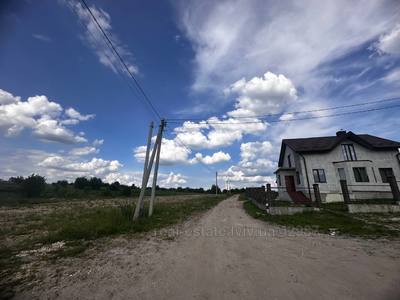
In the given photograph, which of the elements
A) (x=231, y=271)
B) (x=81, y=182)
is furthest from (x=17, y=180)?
(x=231, y=271)

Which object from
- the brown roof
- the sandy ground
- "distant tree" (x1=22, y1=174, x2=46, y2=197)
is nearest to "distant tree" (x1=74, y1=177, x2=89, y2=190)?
"distant tree" (x1=22, y1=174, x2=46, y2=197)

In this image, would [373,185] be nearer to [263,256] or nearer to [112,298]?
[263,256]

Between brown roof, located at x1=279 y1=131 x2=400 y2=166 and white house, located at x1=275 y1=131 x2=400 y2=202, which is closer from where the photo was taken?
white house, located at x1=275 y1=131 x2=400 y2=202

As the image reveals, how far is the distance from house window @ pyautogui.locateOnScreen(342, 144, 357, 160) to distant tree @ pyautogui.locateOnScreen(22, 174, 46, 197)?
62.3 metres

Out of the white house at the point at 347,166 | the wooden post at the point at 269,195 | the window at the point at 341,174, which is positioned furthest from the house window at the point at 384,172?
the wooden post at the point at 269,195

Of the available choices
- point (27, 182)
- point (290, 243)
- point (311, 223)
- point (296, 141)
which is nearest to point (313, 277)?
point (290, 243)

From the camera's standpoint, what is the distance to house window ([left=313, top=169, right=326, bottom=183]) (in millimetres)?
18209

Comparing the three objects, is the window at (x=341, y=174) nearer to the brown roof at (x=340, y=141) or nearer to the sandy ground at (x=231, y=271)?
the brown roof at (x=340, y=141)

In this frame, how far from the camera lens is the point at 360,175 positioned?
17.6 meters

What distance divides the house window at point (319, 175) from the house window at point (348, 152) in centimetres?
294

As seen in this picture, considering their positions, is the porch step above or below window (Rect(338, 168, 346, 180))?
below

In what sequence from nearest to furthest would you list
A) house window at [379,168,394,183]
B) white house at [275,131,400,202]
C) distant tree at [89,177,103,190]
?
white house at [275,131,400,202], house window at [379,168,394,183], distant tree at [89,177,103,190]

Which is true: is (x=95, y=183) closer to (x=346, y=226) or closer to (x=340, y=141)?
(x=340, y=141)

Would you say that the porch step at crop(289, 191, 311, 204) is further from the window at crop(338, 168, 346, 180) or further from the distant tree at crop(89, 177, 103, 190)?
the distant tree at crop(89, 177, 103, 190)
